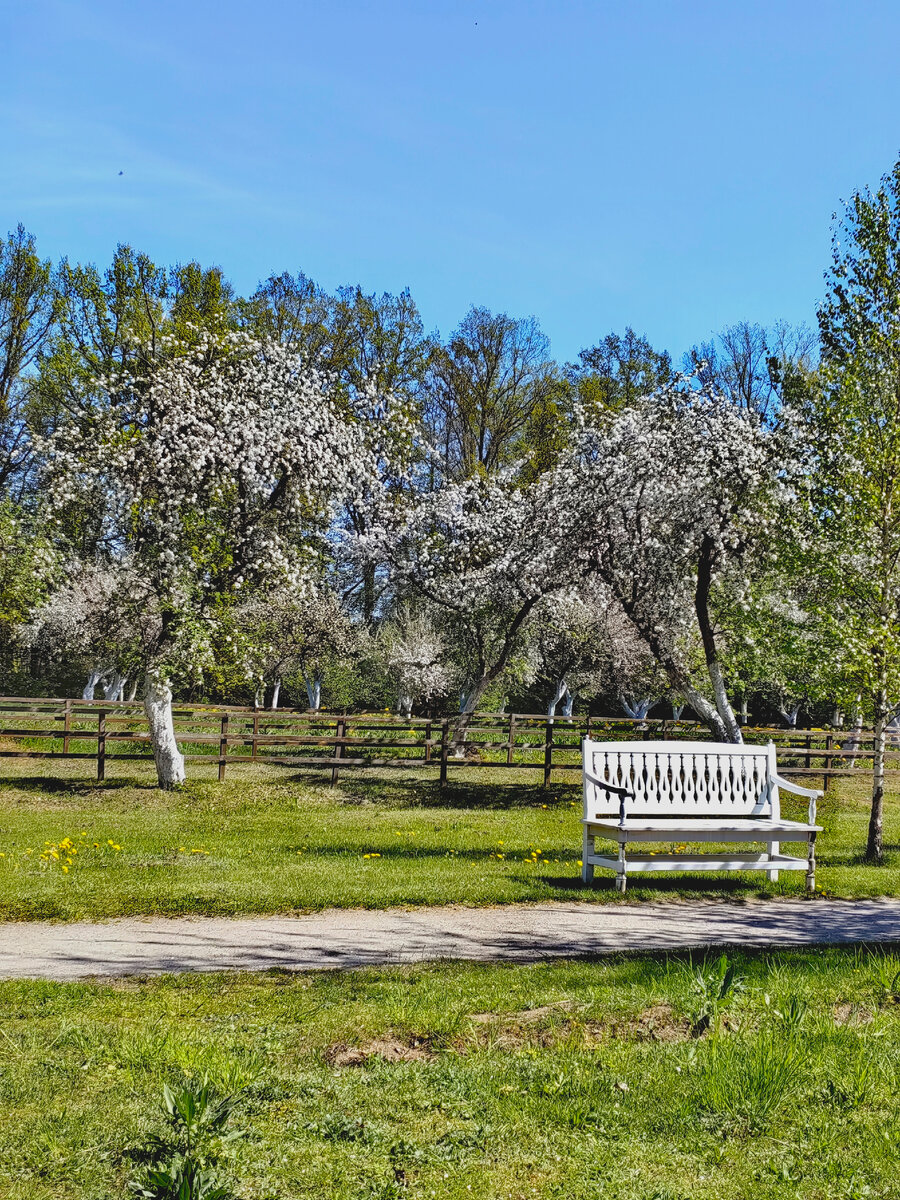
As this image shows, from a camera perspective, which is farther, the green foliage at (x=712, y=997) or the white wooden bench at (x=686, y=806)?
the white wooden bench at (x=686, y=806)

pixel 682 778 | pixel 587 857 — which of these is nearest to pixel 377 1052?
pixel 587 857

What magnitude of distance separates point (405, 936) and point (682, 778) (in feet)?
15.2

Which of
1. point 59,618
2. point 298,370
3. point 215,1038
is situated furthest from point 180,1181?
point 59,618

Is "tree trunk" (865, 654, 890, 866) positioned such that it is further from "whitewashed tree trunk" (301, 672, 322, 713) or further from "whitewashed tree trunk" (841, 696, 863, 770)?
"whitewashed tree trunk" (301, 672, 322, 713)

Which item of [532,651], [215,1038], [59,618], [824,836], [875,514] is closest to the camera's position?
[215,1038]

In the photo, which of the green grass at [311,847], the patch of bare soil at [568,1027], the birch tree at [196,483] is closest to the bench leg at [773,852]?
the green grass at [311,847]

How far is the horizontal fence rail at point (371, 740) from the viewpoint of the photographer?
1731 centimetres

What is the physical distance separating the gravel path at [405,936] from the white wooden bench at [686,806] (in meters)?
0.84

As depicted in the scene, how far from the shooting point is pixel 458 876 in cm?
928

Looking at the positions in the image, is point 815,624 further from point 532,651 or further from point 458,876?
point 532,651

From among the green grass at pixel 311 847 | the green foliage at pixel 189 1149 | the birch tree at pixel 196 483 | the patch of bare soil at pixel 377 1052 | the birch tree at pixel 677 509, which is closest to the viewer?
the green foliage at pixel 189 1149

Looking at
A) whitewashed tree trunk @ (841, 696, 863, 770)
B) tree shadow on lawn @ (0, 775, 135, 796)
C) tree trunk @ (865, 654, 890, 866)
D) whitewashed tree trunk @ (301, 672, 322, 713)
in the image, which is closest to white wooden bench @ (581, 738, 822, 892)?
tree trunk @ (865, 654, 890, 866)

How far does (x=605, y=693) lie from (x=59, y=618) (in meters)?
20.9

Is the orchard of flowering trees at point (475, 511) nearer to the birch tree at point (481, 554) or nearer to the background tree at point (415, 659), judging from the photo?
the birch tree at point (481, 554)
